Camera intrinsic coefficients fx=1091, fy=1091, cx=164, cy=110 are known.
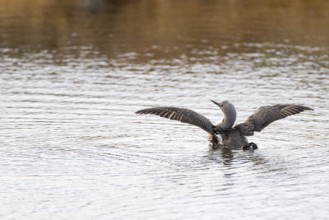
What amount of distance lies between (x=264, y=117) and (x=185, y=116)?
65.4 inches

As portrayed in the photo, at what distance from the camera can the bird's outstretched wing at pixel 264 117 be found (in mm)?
21359

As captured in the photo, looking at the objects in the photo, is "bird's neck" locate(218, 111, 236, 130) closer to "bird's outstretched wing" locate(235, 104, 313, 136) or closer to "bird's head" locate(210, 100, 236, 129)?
"bird's head" locate(210, 100, 236, 129)

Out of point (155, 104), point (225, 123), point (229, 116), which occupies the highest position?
point (229, 116)

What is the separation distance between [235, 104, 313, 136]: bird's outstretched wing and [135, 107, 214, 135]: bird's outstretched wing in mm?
688

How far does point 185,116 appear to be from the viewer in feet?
69.2

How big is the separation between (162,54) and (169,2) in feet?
41.3

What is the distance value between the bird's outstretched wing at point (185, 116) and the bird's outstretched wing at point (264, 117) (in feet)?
2.26

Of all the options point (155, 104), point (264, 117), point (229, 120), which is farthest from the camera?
point (155, 104)

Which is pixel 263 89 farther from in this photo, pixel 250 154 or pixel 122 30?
pixel 122 30

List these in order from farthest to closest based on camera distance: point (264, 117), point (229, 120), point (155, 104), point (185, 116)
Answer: point (155, 104) → point (264, 117) → point (229, 120) → point (185, 116)

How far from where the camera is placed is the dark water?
56.5 feet

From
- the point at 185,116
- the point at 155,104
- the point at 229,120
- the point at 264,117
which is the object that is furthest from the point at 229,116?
the point at 155,104

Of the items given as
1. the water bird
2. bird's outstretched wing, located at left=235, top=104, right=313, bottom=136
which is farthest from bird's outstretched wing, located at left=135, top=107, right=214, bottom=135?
bird's outstretched wing, located at left=235, top=104, right=313, bottom=136

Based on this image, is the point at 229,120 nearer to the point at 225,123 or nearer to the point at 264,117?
the point at 225,123
